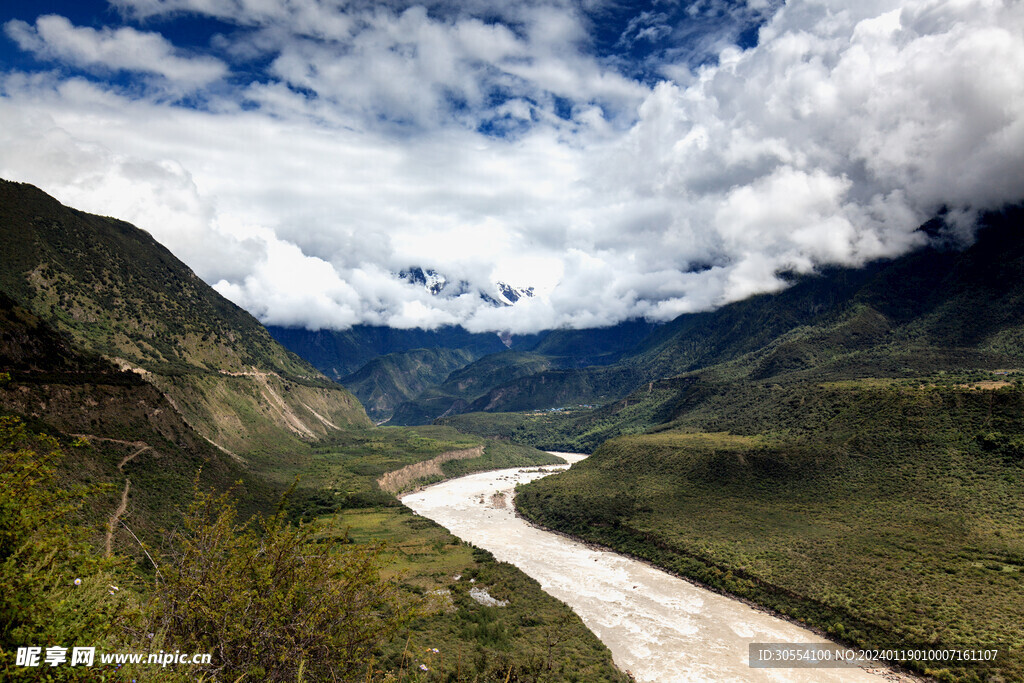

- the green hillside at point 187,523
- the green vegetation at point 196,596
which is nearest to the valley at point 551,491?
the green vegetation at point 196,596

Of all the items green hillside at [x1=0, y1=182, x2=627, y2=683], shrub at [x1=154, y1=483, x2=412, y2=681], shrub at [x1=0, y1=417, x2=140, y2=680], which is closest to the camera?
shrub at [x1=0, y1=417, x2=140, y2=680]

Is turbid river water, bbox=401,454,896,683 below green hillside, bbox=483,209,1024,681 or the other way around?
below

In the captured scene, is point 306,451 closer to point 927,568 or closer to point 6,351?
point 6,351

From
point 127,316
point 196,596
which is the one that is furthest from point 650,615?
point 127,316

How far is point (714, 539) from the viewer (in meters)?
93.4

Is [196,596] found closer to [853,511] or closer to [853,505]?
[853,511]

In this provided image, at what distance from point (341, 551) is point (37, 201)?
19037cm

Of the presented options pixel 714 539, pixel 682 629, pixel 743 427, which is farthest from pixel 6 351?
pixel 743 427

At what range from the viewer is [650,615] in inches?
2869

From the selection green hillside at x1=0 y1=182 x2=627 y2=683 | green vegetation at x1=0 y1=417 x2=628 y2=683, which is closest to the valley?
green vegetation at x1=0 y1=417 x2=628 y2=683

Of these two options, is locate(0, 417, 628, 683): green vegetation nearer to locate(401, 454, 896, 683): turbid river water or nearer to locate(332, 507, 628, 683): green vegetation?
locate(332, 507, 628, 683): green vegetation

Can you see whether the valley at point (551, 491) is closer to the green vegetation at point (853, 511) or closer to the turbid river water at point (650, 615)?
the green vegetation at point (853, 511)

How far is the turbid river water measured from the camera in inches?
2285

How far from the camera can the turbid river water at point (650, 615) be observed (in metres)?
58.0
